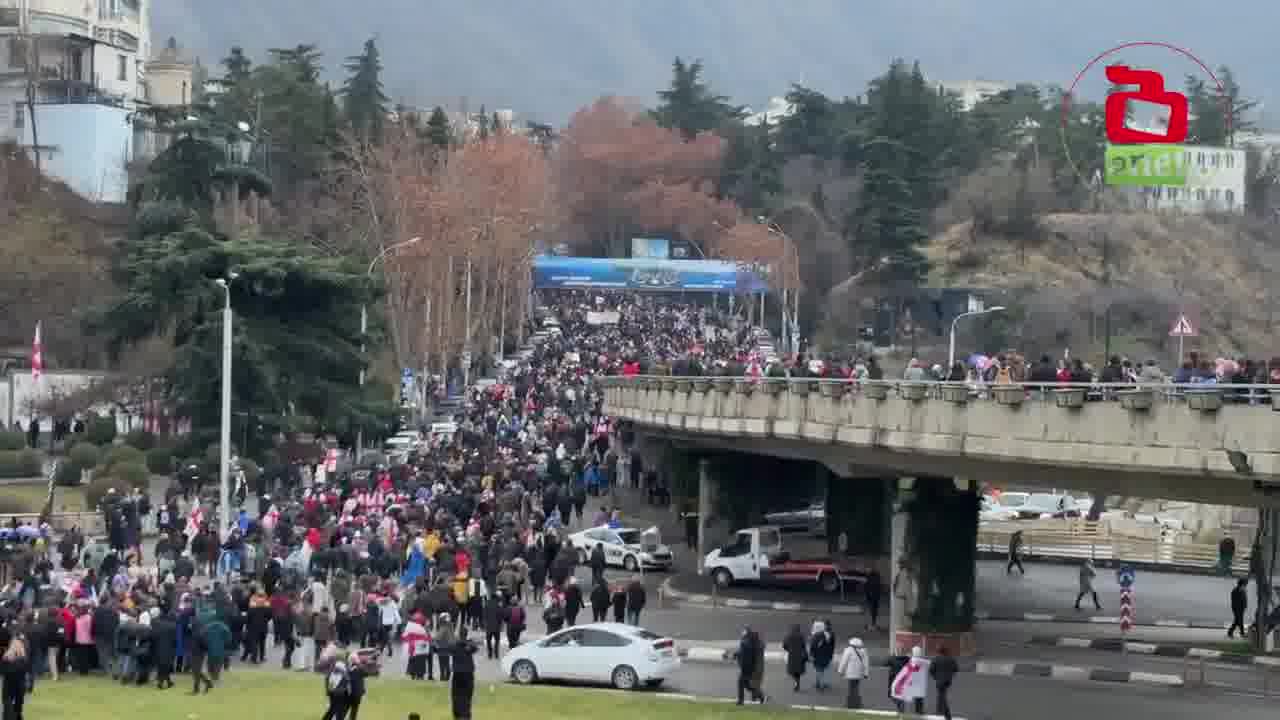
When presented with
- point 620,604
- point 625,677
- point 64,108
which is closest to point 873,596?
point 620,604

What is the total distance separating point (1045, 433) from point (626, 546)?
22125 millimetres

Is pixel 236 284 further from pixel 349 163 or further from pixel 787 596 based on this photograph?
pixel 349 163

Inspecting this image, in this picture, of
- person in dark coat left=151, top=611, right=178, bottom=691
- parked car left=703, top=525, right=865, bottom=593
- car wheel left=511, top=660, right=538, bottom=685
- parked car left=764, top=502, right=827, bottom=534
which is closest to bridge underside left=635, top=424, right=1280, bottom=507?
parked car left=703, top=525, right=865, bottom=593

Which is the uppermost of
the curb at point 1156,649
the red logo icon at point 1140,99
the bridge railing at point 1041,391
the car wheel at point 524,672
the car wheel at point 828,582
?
the red logo icon at point 1140,99

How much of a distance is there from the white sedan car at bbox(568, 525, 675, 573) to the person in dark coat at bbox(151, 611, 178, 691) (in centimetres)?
2089

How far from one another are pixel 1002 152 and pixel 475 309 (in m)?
62.7

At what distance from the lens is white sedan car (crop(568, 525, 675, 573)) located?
2045 inches

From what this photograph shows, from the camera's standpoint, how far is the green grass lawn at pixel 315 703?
28.6 meters

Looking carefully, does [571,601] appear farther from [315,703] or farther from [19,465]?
[19,465]

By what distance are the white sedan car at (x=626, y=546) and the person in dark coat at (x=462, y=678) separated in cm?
A: 2292

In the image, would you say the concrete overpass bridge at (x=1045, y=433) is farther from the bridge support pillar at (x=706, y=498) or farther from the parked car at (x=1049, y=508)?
the parked car at (x=1049, y=508)

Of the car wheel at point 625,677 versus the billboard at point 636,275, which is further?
the billboard at point 636,275

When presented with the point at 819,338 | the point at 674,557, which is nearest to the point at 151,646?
the point at 674,557

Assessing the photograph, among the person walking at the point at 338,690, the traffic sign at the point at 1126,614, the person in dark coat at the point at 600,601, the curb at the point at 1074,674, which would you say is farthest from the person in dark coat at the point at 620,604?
the person walking at the point at 338,690
